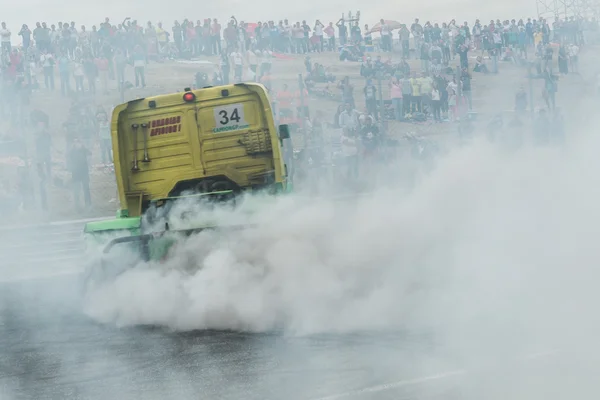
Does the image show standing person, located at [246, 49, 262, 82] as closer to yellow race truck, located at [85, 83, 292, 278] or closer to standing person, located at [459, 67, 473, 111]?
standing person, located at [459, 67, 473, 111]

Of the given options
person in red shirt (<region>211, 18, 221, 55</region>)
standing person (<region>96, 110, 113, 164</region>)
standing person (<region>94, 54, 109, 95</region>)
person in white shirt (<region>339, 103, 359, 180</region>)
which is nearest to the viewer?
person in white shirt (<region>339, 103, 359, 180</region>)

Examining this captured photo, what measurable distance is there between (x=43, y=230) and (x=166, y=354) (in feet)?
32.8

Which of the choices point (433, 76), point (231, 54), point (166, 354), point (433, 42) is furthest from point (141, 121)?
point (433, 42)

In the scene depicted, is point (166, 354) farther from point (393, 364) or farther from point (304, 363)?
point (393, 364)

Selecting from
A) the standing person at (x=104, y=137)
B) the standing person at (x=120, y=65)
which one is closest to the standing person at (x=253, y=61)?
the standing person at (x=120, y=65)

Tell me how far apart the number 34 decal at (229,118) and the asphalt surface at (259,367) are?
304 centimetres

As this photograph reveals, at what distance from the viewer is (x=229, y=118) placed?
40.1ft

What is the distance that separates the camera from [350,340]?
8.40m

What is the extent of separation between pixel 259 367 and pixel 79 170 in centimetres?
1249

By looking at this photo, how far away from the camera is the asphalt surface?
22.1 ft

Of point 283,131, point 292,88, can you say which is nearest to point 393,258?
point 283,131

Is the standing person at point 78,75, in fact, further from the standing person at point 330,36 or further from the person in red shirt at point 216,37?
the standing person at point 330,36

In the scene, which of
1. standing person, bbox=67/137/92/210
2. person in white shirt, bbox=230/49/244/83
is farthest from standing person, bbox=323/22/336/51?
standing person, bbox=67/137/92/210

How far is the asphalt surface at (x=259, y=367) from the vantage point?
6723 mm
